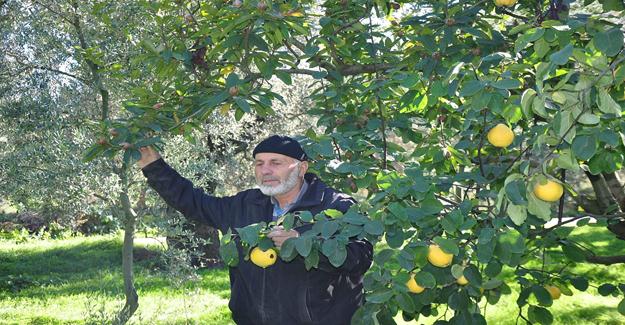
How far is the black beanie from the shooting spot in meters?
4.26

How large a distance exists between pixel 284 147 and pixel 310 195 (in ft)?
1.18

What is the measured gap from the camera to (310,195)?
13.7 feet

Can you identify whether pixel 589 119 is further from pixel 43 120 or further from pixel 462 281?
pixel 43 120

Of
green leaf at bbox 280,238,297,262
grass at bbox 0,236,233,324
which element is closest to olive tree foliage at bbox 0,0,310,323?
grass at bbox 0,236,233,324

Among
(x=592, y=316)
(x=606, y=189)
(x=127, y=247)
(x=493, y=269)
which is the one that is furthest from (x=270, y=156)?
(x=592, y=316)

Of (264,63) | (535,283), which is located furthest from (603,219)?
(264,63)

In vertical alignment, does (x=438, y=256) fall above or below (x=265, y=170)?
below

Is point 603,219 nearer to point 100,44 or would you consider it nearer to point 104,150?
point 104,150

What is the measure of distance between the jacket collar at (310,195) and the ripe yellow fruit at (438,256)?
1.49 meters

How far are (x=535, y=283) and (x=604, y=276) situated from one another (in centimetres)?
692

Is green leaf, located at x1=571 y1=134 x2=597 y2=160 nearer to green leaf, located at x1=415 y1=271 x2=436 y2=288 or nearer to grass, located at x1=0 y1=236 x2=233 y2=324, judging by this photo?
green leaf, located at x1=415 y1=271 x2=436 y2=288

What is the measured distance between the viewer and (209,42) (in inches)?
167

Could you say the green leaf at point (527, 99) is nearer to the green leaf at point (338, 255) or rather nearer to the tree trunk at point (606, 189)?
the green leaf at point (338, 255)

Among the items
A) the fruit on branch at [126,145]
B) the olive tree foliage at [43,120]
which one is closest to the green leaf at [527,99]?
the fruit on branch at [126,145]
